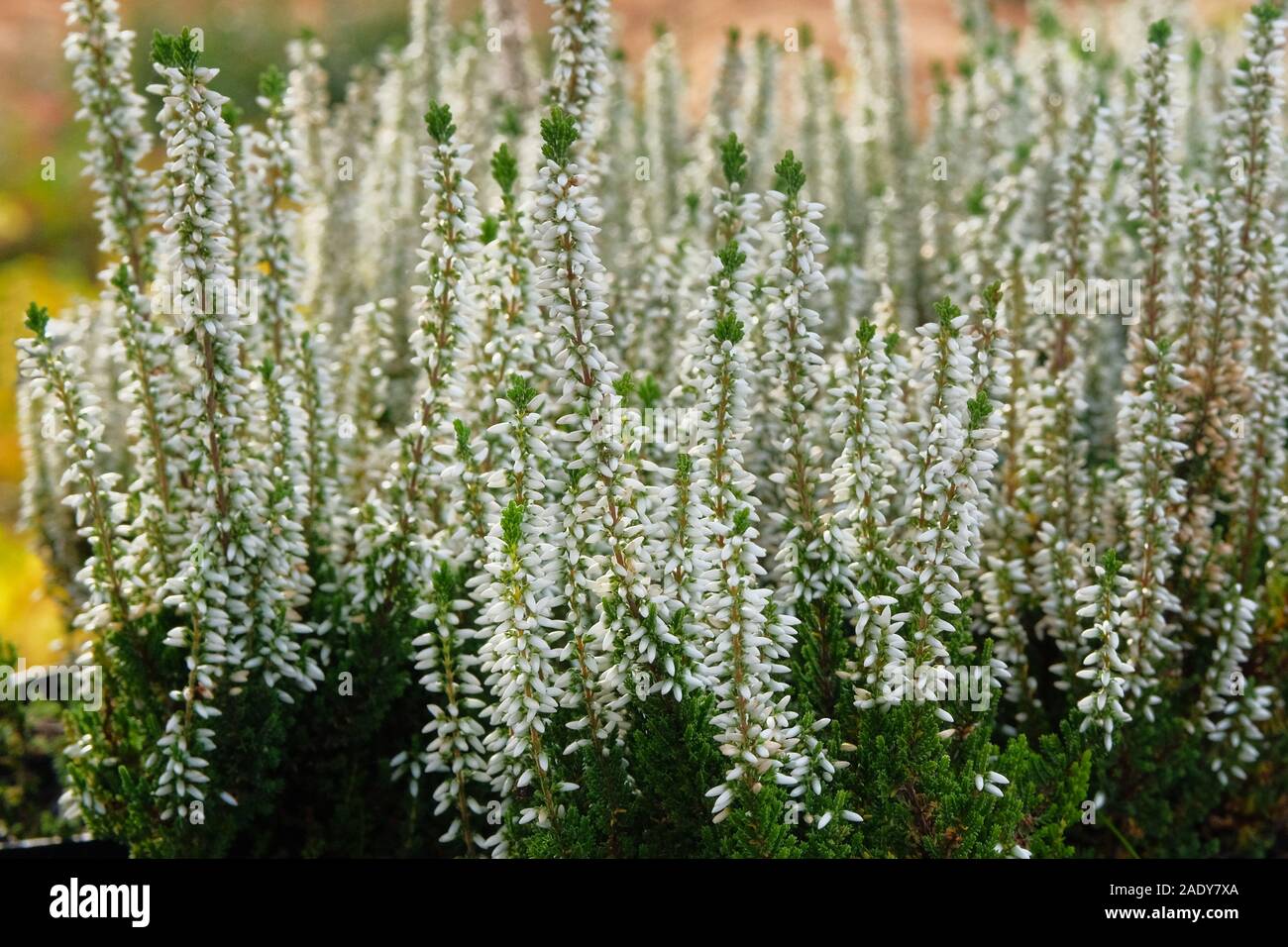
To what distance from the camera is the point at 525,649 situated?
3.56 meters

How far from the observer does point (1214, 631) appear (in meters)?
4.83

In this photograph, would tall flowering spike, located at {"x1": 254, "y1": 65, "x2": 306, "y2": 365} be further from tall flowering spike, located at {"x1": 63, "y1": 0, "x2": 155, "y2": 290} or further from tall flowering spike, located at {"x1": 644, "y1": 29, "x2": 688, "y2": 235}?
tall flowering spike, located at {"x1": 644, "y1": 29, "x2": 688, "y2": 235}

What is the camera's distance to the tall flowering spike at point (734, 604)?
347 cm

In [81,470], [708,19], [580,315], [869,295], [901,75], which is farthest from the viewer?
[708,19]

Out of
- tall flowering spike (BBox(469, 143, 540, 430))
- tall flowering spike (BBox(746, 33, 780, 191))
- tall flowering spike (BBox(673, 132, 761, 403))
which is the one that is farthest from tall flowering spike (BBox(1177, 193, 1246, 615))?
tall flowering spike (BBox(746, 33, 780, 191))

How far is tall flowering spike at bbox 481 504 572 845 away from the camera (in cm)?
353

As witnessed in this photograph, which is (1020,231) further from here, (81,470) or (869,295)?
(81,470)

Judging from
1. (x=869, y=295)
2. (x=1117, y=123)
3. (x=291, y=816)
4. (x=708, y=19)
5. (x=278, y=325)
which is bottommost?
(x=291, y=816)

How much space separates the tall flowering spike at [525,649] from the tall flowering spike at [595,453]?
126 millimetres

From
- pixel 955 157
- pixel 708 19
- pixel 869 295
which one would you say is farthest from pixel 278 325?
pixel 708 19

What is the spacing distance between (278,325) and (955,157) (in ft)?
15.8

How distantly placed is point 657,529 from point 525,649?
1.61ft

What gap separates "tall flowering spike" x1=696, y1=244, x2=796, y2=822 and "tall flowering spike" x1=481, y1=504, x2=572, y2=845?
461 millimetres

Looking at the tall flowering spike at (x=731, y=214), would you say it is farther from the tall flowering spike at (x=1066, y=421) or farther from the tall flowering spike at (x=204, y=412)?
the tall flowering spike at (x=204, y=412)
